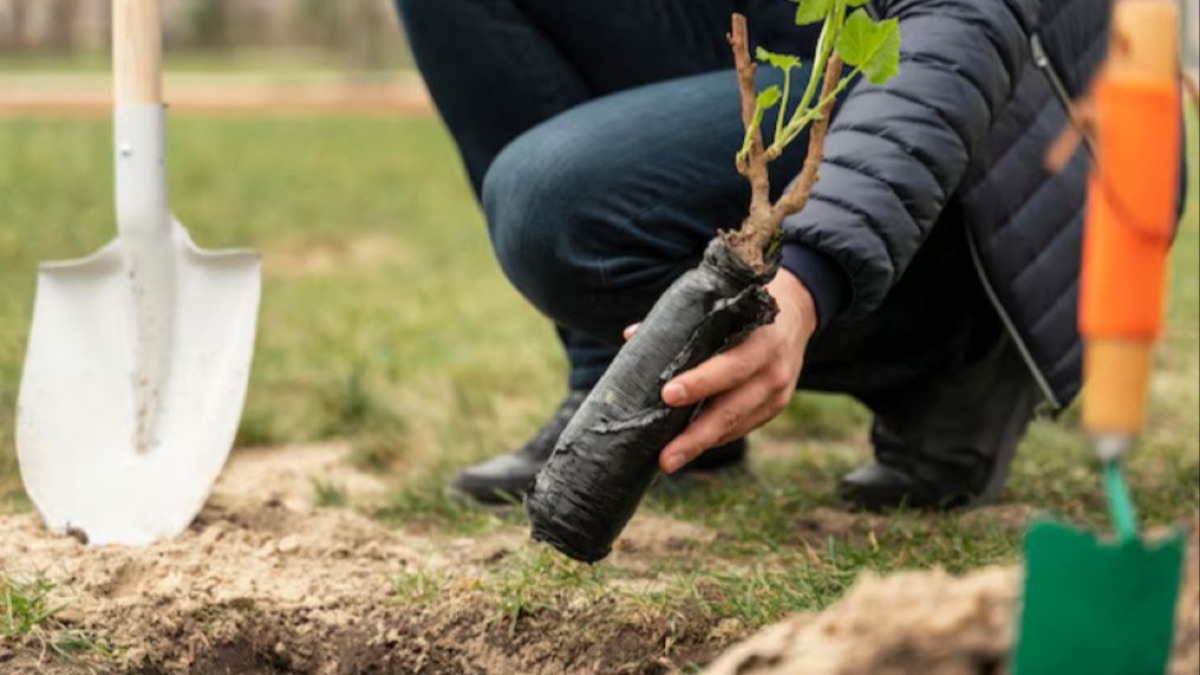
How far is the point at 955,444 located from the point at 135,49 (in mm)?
1352

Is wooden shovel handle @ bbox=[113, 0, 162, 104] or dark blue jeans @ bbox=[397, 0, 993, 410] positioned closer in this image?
dark blue jeans @ bbox=[397, 0, 993, 410]

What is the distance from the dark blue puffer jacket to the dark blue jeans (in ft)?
0.51

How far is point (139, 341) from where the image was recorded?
248 cm

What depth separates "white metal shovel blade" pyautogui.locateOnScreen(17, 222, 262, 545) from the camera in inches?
93.7

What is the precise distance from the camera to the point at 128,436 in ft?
8.07

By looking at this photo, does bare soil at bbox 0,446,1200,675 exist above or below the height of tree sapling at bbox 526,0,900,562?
below

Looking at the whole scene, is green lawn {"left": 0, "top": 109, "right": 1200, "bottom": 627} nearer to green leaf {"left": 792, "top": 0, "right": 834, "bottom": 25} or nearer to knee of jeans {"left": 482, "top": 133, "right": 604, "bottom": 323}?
knee of jeans {"left": 482, "top": 133, "right": 604, "bottom": 323}

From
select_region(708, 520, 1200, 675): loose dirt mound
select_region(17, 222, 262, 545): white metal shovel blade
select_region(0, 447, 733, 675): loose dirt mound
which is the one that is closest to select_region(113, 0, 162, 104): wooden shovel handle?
select_region(17, 222, 262, 545): white metal shovel blade

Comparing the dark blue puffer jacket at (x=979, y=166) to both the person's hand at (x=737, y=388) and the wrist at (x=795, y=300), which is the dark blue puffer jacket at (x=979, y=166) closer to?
the wrist at (x=795, y=300)

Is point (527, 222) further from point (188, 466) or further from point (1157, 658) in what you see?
point (1157, 658)

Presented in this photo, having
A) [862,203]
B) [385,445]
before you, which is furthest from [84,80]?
[862,203]

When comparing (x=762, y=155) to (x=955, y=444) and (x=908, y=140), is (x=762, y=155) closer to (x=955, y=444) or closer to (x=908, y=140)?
(x=908, y=140)

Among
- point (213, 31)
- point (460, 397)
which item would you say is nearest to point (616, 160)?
point (460, 397)

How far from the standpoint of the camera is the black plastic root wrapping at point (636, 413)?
162cm
